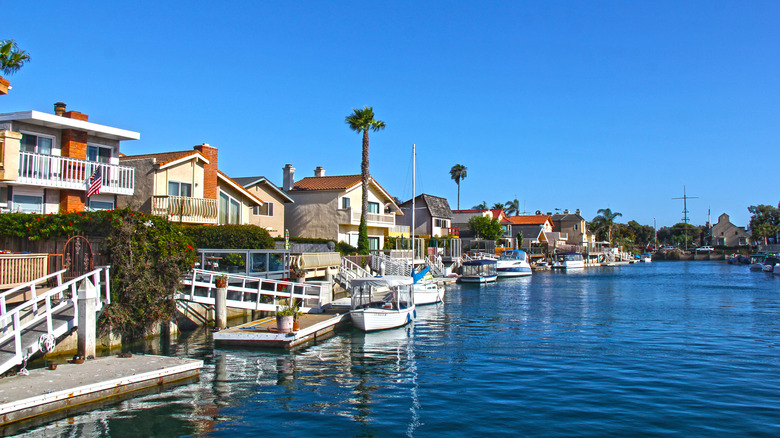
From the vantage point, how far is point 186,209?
34094 millimetres

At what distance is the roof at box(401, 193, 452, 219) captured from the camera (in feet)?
261

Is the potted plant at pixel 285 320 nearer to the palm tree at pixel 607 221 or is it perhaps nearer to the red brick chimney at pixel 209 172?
the red brick chimney at pixel 209 172

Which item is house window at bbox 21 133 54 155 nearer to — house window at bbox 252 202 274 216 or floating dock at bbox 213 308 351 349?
floating dock at bbox 213 308 351 349

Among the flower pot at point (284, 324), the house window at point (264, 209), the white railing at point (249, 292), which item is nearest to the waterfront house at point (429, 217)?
the house window at point (264, 209)

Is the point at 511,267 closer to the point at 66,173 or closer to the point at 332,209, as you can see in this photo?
the point at 332,209

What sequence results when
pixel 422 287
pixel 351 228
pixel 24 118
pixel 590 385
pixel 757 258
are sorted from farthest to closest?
1. pixel 757 258
2. pixel 351 228
3. pixel 422 287
4. pixel 24 118
5. pixel 590 385

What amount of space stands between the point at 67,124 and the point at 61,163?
1999mm

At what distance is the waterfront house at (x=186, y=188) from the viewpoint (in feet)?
110

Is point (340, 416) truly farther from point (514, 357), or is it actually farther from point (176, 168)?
point (176, 168)

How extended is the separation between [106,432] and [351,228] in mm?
43964

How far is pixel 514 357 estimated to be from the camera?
68.5 feet

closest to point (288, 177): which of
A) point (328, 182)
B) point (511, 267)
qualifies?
point (328, 182)

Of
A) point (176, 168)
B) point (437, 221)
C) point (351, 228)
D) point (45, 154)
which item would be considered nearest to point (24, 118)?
point (45, 154)

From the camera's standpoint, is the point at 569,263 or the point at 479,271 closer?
the point at 479,271
